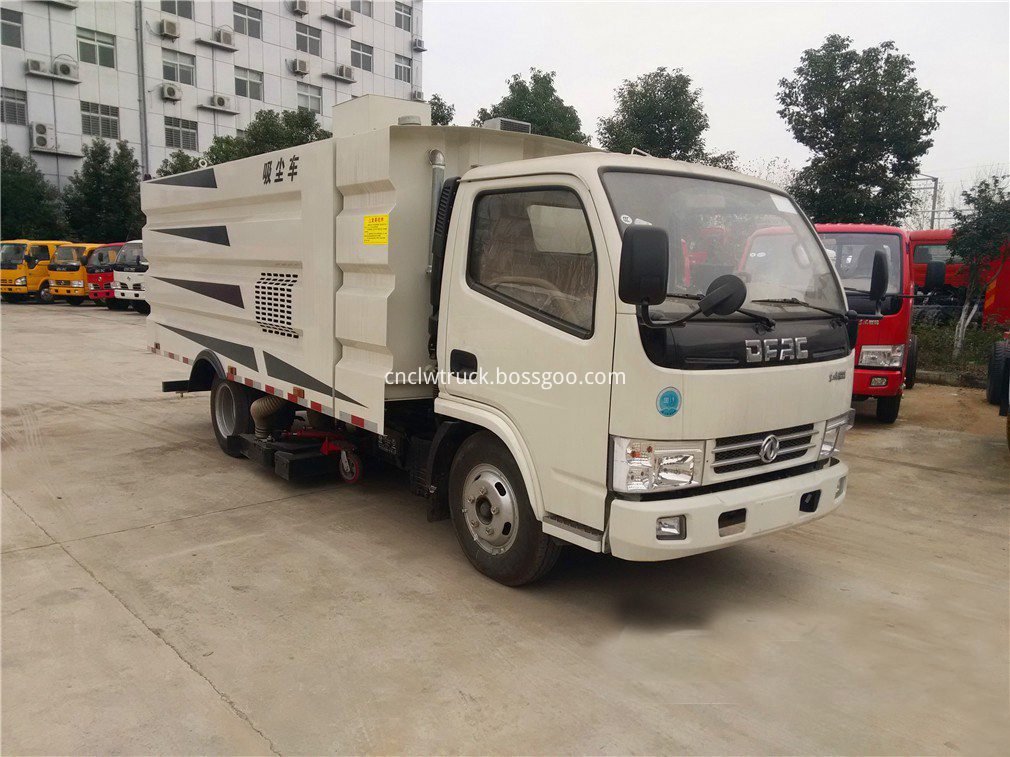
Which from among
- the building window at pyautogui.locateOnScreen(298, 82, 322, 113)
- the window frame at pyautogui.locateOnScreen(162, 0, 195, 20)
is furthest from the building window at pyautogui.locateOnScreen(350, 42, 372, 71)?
the window frame at pyautogui.locateOnScreen(162, 0, 195, 20)

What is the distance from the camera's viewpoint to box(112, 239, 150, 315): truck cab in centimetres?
2033

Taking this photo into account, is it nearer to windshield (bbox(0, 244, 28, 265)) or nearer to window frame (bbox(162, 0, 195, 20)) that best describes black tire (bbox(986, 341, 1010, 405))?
windshield (bbox(0, 244, 28, 265))

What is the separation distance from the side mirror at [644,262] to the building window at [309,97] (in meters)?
39.4

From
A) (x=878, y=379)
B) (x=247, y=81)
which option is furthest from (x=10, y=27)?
(x=878, y=379)

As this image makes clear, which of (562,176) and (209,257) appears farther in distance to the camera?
(209,257)

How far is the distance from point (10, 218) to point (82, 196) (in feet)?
8.93

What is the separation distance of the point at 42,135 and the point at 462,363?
33.3 m

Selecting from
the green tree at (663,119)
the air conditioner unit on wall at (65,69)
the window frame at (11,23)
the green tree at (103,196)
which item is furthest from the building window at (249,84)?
the green tree at (663,119)

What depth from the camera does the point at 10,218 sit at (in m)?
27.6

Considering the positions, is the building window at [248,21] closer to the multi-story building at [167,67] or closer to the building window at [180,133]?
the multi-story building at [167,67]

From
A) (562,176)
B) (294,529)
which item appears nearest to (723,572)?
(562,176)

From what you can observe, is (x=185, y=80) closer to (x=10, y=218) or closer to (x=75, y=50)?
(x=75, y=50)

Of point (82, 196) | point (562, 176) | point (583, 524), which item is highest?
point (82, 196)

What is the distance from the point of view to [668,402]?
3.29m
